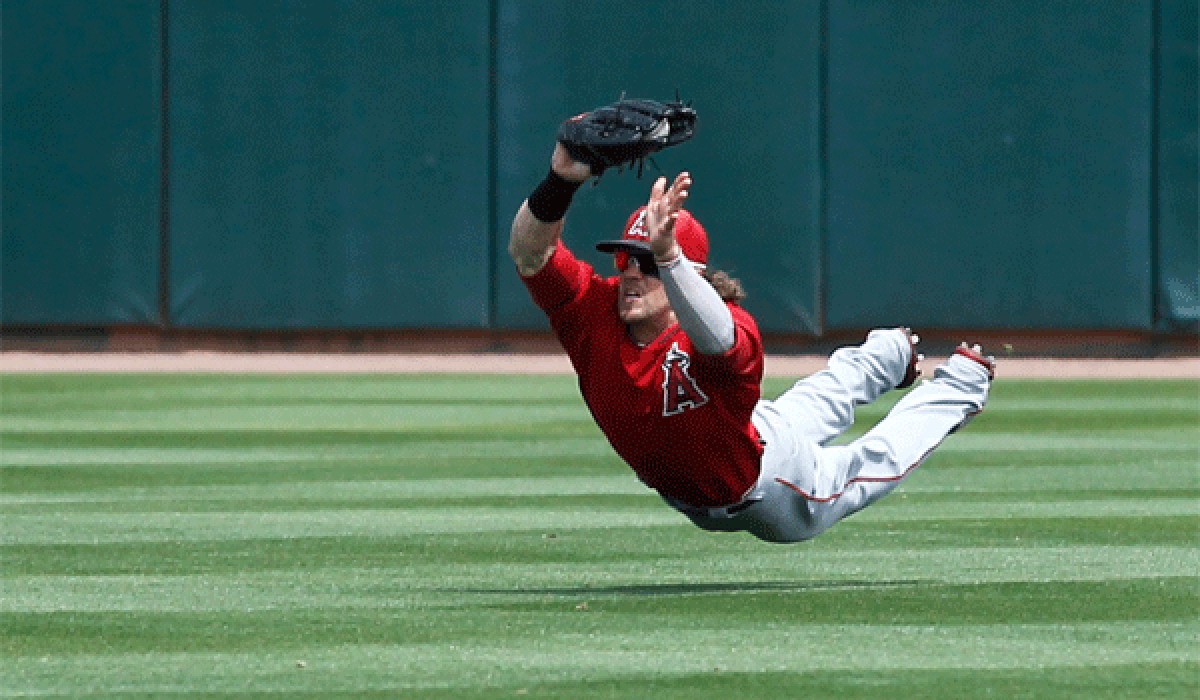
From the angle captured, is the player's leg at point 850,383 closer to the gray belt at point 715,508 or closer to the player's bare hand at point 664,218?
the gray belt at point 715,508

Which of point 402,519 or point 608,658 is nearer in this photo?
point 608,658

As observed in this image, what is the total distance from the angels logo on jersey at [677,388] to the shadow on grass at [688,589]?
2.02ft

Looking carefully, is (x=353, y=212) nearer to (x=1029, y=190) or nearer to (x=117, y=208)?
(x=117, y=208)

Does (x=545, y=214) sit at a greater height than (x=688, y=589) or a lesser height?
greater

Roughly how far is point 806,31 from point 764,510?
1253 cm

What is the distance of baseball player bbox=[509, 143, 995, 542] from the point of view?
5.94 m

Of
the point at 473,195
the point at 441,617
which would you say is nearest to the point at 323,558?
the point at 441,617

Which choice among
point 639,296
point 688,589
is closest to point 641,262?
point 639,296

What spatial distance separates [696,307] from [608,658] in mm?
926

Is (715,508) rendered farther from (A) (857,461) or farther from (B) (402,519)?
(B) (402,519)

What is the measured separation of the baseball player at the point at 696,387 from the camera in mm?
5941

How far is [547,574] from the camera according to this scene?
7.06 meters

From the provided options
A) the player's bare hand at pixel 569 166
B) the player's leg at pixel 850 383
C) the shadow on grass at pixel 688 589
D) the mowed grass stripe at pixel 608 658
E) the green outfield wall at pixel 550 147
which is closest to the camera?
the mowed grass stripe at pixel 608 658

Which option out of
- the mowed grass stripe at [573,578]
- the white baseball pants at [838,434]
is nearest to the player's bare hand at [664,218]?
the white baseball pants at [838,434]
